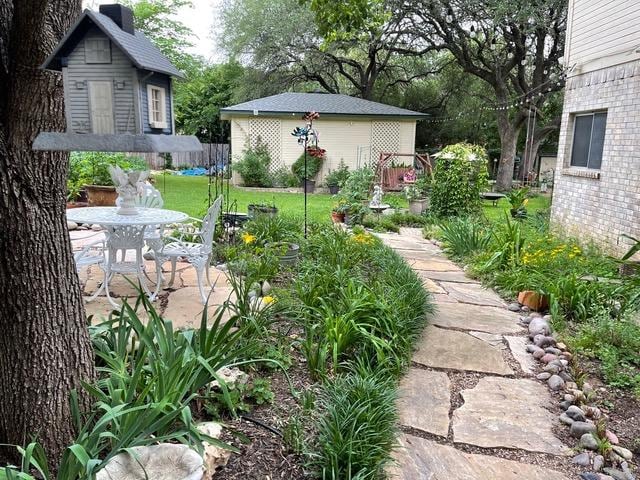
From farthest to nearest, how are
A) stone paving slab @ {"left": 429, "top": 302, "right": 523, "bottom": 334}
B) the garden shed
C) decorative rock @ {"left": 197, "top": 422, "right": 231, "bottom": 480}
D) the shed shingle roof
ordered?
the garden shed < the shed shingle roof < stone paving slab @ {"left": 429, "top": 302, "right": 523, "bottom": 334} < decorative rock @ {"left": 197, "top": 422, "right": 231, "bottom": 480}

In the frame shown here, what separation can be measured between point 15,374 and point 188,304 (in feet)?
7.25

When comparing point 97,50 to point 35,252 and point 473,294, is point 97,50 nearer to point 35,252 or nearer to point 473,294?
point 35,252

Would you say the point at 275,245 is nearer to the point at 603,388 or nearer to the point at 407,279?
the point at 407,279

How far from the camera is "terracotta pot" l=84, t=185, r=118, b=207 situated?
8211mm

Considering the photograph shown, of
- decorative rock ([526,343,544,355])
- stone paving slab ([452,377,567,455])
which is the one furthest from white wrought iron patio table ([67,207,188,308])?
decorative rock ([526,343,544,355])

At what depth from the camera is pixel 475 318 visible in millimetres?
4172

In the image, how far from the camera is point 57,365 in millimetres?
1762

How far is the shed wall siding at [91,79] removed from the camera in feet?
5.09

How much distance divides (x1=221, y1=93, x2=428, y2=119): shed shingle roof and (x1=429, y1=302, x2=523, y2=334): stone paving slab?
36.3ft

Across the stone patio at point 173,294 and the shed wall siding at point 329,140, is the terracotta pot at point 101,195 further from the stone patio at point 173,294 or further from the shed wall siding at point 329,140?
the shed wall siding at point 329,140

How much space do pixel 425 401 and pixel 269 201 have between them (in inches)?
350

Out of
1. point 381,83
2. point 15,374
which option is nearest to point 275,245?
point 15,374

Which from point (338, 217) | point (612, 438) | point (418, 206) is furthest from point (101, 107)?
point (418, 206)

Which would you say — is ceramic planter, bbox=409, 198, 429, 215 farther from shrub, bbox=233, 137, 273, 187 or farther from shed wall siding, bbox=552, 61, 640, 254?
shrub, bbox=233, 137, 273, 187
